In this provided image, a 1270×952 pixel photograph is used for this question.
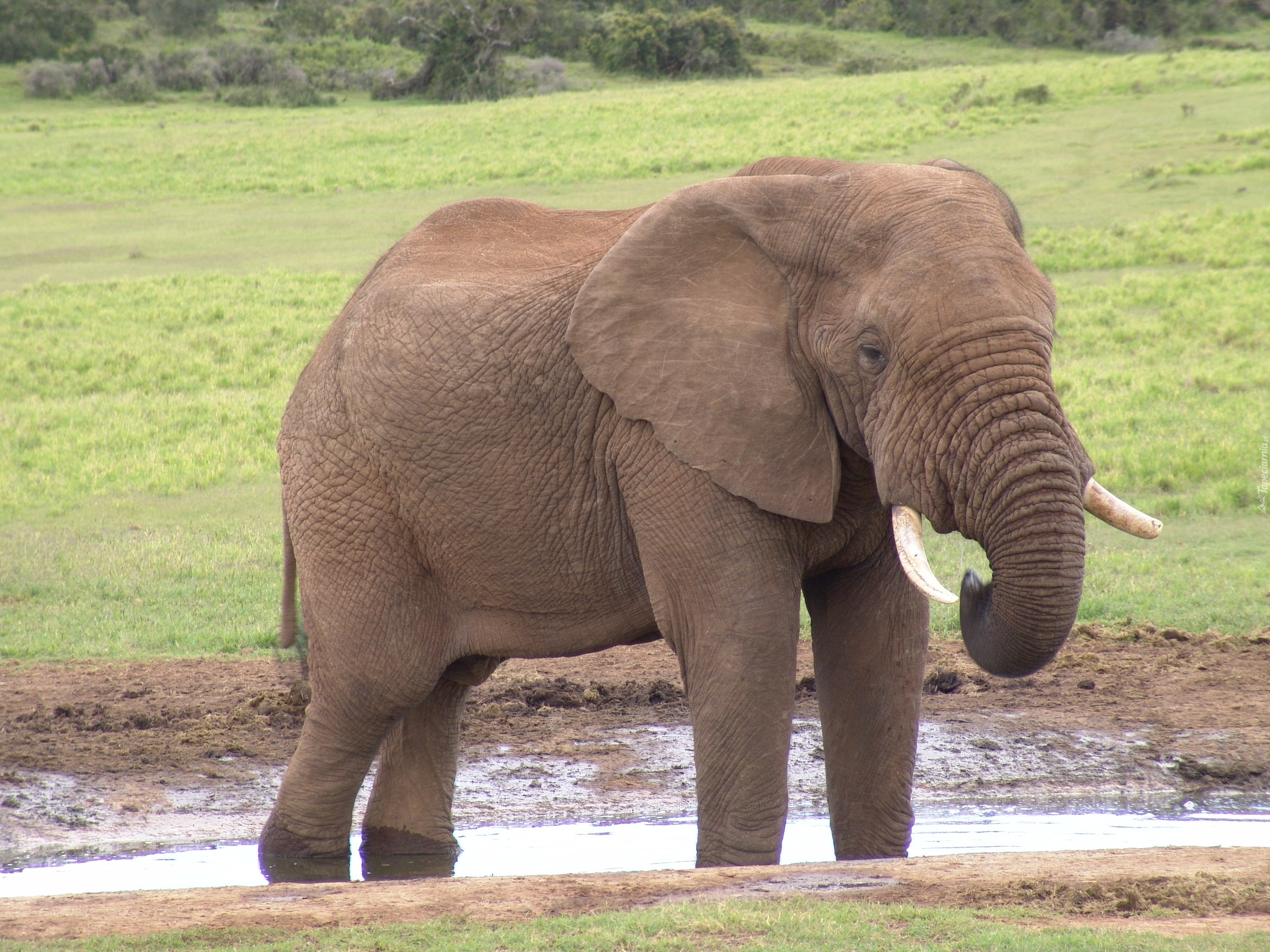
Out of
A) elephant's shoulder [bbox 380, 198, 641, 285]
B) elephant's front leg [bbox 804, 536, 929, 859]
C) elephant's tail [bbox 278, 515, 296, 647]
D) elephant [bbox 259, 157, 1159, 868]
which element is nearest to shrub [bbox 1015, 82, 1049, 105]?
elephant's shoulder [bbox 380, 198, 641, 285]

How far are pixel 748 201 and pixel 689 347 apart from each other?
0.51 m

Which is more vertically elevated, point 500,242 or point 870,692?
point 500,242

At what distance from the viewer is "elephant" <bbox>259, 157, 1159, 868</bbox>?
4.62 meters

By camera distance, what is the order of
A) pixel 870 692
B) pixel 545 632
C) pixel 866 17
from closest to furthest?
pixel 870 692
pixel 545 632
pixel 866 17

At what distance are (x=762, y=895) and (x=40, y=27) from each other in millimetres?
44969

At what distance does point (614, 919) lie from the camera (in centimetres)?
442

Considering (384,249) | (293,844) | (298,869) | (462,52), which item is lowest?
(384,249)

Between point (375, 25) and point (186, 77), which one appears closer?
point (186, 77)

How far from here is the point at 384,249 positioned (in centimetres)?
2323

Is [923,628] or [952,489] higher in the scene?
[952,489]

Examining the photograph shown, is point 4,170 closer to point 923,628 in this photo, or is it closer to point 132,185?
point 132,185

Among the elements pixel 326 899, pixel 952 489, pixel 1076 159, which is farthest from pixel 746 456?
pixel 1076 159

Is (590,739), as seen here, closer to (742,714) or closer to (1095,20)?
(742,714)

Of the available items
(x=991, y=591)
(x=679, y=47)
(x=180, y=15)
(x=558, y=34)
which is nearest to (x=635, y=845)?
(x=991, y=591)
